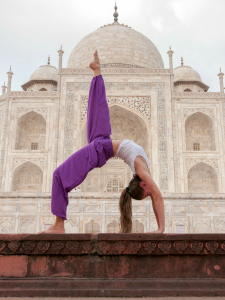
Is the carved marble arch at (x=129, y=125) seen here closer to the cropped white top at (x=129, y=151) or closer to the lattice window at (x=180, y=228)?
the lattice window at (x=180, y=228)

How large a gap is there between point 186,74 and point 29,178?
10074 millimetres

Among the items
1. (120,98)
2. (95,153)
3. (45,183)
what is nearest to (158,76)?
(120,98)

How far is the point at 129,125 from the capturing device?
50.3ft

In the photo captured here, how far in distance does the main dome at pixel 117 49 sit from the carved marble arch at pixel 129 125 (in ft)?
8.97

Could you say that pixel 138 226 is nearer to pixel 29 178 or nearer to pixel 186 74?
pixel 29 178

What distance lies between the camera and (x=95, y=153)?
2354 mm

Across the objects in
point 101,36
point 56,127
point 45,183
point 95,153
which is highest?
point 101,36

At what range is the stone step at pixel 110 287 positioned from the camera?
1781 mm

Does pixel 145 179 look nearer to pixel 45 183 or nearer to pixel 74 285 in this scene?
pixel 74 285

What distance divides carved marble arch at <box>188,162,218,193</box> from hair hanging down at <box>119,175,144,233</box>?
11877 mm

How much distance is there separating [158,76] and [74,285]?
13312mm

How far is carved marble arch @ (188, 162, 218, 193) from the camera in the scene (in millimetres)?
13977

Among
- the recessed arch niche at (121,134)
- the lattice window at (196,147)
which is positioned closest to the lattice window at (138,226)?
the recessed arch niche at (121,134)

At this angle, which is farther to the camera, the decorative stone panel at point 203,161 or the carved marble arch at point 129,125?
the carved marble arch at point 129,125
